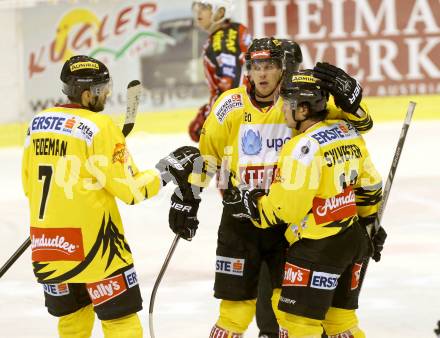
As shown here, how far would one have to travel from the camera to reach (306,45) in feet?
37.7

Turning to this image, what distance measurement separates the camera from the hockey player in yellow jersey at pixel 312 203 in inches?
157

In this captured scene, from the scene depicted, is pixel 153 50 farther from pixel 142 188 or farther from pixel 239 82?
pixel 142 188

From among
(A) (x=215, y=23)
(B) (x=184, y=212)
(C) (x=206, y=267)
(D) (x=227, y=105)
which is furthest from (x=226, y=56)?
(B) (x=184, y=212)

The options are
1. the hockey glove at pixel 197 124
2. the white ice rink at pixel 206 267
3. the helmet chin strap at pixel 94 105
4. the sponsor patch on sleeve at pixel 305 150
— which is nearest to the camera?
the sponsor patch on sleeve at pixel 305 150

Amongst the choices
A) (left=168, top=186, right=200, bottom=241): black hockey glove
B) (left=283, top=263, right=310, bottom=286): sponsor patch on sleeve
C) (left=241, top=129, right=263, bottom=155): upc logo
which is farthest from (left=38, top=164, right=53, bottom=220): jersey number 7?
(left=283, top=263, right=310, bottom=286): sponsor patch on sleeve

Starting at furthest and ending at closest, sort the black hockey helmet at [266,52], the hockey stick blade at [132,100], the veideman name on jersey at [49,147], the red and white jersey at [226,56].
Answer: the red and white jersey at [226,56] → the hockey stick blade at [132,100] → the black hockey helmet at [266,52] → the veideman name on jersey at [49,147]

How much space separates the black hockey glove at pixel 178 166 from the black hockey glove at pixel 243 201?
19 cm

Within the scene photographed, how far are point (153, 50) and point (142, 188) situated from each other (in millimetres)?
7079

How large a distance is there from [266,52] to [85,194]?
958 mm

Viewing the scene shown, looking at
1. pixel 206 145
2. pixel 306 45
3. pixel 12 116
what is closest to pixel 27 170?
pixel 206 145

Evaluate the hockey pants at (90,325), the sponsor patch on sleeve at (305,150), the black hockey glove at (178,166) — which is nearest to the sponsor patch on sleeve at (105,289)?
the hockey pants at (90,325)

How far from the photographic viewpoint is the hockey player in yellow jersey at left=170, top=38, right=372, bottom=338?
4.43 m

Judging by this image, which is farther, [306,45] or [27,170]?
[306,45]

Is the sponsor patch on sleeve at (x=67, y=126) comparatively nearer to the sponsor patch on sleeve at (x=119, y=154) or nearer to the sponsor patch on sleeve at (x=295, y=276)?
the sponsor patch on sleeve at (x=119, y=154)
